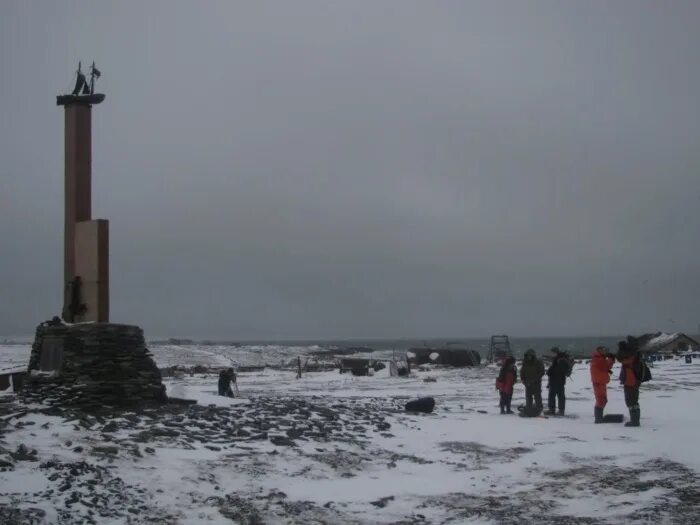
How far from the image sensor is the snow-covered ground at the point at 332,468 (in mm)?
8219

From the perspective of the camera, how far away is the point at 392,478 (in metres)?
10.3

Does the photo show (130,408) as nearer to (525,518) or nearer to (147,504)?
(147,504)

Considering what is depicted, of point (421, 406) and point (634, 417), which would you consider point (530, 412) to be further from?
point (634, 417)

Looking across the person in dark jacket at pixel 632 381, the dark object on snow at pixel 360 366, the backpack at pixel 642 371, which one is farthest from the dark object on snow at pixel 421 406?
the dark object on snow at pixel 360 366

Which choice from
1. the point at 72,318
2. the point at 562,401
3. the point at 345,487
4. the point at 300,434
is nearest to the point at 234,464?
the point at 345,487

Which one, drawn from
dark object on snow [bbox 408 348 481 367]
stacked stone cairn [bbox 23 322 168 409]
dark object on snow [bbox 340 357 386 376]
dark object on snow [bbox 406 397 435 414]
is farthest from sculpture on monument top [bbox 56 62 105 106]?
dark object on snow [bbox 408 348 481 367]

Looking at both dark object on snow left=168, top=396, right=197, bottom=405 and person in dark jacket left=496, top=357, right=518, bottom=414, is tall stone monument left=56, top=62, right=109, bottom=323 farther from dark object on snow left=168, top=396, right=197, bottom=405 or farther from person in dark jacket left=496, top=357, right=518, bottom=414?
person in dark jacket left=496, top=357, right=518, bottom=414

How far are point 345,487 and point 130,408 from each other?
6091 millimetres

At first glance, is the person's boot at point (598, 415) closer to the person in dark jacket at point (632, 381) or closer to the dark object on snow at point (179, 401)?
the person in dark jacket at point (632, 381)

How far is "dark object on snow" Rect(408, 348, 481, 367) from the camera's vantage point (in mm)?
57562

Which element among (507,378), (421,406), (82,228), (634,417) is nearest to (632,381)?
(634,417)

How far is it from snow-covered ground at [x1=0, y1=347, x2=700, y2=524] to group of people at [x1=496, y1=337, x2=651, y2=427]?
72 centimetres

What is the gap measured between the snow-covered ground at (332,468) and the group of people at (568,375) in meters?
0.72

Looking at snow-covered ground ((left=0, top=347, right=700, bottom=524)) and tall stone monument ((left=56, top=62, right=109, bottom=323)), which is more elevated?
tall stone monument ((left=56, top=62, right=109, bottom=323))
